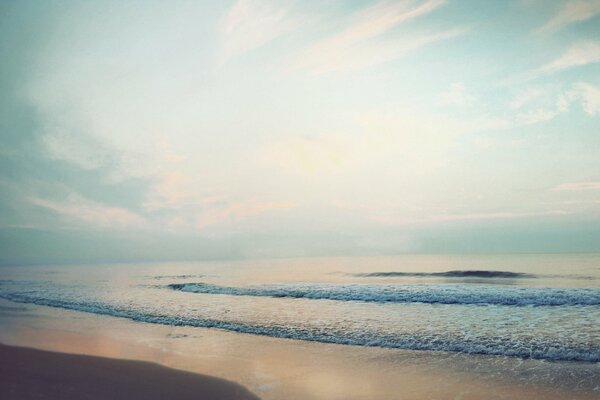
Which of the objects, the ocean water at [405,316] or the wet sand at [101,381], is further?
the ocean water at [405,316]

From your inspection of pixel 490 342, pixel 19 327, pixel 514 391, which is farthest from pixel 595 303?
pixel 19 327

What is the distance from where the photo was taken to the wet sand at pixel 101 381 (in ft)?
22.9

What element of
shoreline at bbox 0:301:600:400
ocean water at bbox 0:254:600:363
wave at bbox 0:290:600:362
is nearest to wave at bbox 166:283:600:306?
ocean water at bbox 0:254:600:363

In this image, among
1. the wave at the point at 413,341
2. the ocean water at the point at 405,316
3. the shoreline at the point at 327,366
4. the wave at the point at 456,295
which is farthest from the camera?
the wave at the point at 456,295

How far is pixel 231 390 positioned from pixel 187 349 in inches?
151

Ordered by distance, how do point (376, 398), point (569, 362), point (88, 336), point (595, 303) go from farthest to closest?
1. point (595, 303)
2. point (88, 336)
3. point (569, 362)
4. point (376, 398)

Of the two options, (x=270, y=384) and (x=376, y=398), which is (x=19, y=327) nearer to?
(x=270, y=384)

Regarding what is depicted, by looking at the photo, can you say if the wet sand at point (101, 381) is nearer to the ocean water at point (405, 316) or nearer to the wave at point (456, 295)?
the ocean water at point (405, 316)

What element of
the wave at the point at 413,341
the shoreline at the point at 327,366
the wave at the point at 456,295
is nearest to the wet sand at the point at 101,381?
the shoreline at the point at 327,366

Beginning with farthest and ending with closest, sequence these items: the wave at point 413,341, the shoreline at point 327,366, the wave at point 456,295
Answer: the wave at point 456,295 → the wave at point 413,341 → the shoreline at point 327,366

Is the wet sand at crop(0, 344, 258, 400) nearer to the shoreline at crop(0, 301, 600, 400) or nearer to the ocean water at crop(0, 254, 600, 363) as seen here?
the shoreline at crop(0, 301, 600, 400)

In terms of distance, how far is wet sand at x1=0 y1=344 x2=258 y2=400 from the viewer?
22.9ft

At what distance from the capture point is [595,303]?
1680 centimetres

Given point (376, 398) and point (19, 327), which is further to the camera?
point (19, 327)
